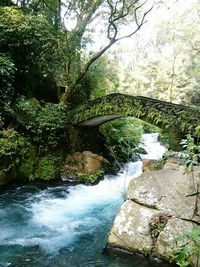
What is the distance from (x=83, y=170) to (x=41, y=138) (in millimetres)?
1745

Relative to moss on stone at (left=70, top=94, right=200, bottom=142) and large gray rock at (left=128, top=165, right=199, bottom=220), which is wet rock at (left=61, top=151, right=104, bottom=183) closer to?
moss on stone at (left=70, top=94, right=200, bottom=142)

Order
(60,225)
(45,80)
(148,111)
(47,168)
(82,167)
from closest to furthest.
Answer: (60,225) → (148,111) → (47,168) → (82,167) → (45,80)

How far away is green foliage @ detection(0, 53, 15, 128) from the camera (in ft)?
32.8

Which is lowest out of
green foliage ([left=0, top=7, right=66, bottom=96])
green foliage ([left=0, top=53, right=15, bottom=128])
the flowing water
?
the flowing water

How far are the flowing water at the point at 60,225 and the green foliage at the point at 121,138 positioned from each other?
1907 millimetres

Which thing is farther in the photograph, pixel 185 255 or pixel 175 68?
pixel 175 68

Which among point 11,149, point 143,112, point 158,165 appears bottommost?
point 158,165

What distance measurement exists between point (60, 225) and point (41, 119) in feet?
13.0

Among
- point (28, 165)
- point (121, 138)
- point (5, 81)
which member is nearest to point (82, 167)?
point (28, 165)

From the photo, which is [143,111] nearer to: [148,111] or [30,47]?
[148,111]

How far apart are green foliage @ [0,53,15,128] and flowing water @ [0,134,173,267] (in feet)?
8.15

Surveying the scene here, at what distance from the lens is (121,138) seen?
13602mm

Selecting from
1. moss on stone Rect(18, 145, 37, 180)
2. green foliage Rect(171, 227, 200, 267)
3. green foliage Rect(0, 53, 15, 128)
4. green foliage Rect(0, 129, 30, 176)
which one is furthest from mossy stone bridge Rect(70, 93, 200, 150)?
green foliage Rect(171, 227, 200, 267)

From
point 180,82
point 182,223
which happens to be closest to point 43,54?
point 182,223
